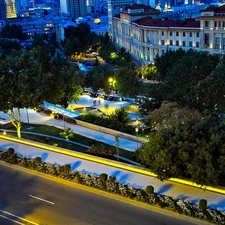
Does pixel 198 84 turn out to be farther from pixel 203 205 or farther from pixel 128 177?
pixel 203 205

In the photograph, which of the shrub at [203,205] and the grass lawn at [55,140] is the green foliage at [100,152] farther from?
the shrub at [203,205]

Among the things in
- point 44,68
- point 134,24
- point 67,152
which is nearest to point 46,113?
point 44,68

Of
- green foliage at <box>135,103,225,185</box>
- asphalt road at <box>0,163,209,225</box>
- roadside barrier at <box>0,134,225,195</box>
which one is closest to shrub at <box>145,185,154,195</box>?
asphalt road at <box>0,163,209,225</box>

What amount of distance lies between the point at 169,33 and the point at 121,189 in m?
66.6

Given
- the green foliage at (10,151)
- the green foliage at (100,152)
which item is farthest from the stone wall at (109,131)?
the green foliage at (10,151)

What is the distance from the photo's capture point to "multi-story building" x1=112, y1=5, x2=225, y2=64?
74250mm

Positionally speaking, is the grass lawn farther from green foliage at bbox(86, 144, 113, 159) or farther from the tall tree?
the tall tree

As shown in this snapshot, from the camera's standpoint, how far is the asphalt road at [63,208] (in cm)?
2158

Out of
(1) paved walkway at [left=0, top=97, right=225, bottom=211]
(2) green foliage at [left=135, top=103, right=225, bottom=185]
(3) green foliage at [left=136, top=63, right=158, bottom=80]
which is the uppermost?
(2) green foliage at [left=135, top=103, right=225, bottom=185]

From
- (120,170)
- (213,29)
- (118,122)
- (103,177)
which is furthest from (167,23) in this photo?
(103,177)

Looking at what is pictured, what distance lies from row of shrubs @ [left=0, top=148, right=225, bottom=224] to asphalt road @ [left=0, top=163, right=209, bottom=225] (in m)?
0.61

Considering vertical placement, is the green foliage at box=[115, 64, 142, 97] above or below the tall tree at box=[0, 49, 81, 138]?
below

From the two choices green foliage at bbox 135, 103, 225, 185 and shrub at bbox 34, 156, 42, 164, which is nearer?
green foliage at bbox 135, 103, 225, 185

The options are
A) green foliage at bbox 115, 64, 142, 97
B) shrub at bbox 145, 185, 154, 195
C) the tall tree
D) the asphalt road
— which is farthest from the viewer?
green foliage at bbox 115, 64, 142, 97
